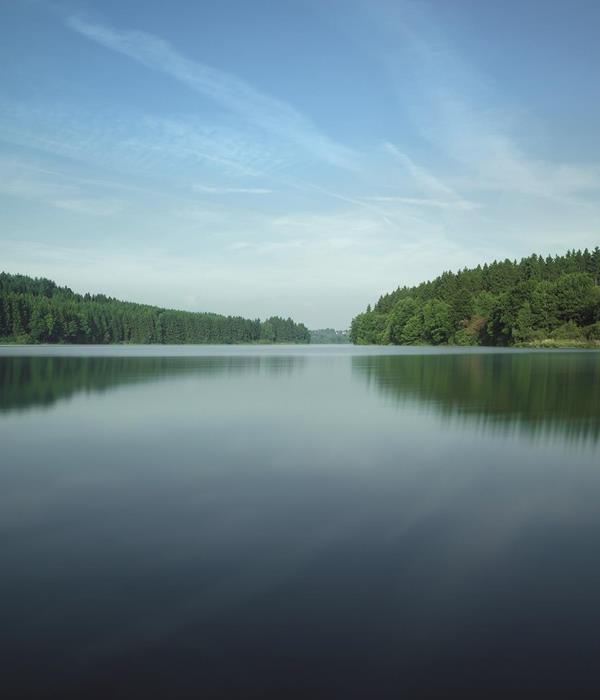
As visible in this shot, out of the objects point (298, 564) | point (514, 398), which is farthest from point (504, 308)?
point (298, 564)

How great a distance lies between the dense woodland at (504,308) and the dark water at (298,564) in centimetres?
9942

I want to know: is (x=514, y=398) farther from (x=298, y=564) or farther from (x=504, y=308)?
(x=504, y=308)

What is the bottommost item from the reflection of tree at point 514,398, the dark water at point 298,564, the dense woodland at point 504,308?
the dark water at point 298,564

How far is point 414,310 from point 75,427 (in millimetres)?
139318

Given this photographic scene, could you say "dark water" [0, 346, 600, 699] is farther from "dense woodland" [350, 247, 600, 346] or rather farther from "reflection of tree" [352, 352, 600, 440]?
"dense woodland" [350, 247, 600, 346]

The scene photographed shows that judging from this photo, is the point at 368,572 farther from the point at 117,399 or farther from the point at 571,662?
the point at 117,399

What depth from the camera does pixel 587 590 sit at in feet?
17.4

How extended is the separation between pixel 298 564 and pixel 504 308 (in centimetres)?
11456

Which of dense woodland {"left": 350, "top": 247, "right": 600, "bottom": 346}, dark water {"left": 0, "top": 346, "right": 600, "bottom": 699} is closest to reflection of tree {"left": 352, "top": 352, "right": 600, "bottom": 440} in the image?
dark water {"left": 0, "top": 346, "right": 600, "bottom": 699}

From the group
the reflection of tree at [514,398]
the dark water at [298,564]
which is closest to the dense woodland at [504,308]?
the reflection of tree at [514,398]

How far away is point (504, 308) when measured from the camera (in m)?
112

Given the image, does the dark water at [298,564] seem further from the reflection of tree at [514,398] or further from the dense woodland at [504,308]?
the dense woodland at [504,308]

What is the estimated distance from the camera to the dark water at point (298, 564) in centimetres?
406

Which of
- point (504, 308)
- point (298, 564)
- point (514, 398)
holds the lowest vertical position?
point (298, 564)
